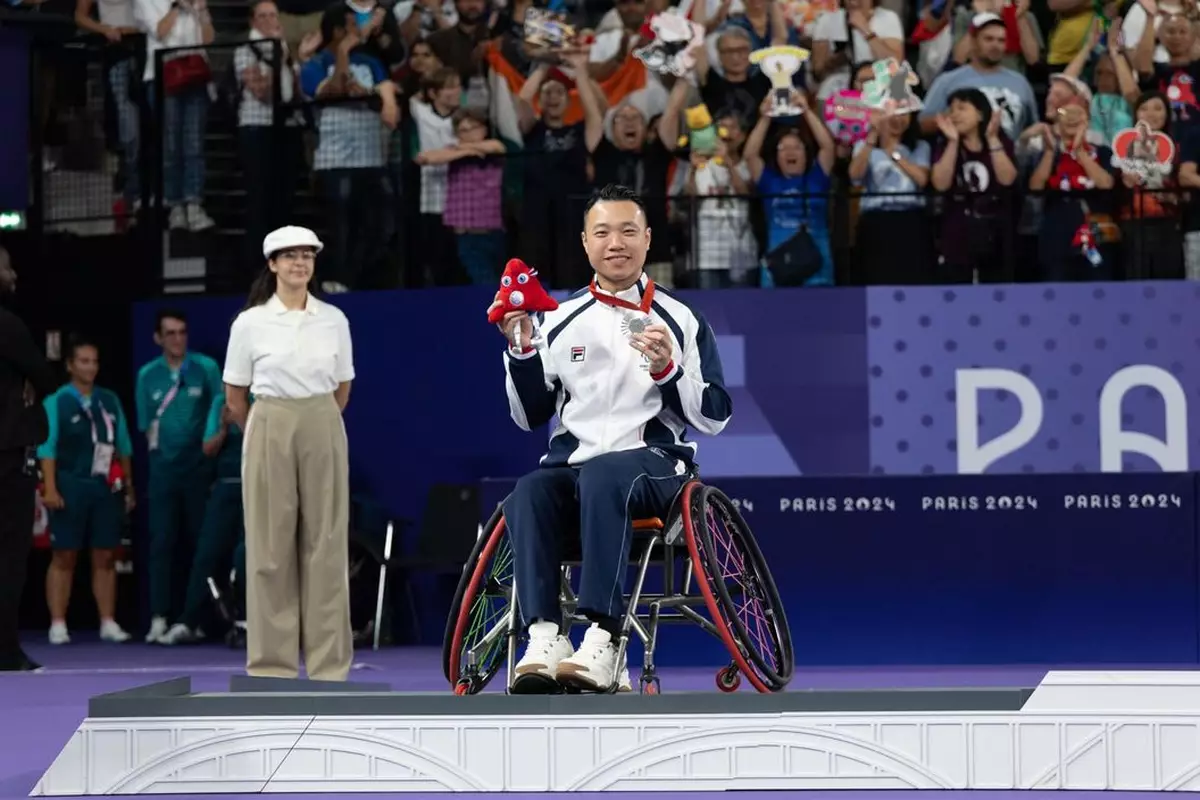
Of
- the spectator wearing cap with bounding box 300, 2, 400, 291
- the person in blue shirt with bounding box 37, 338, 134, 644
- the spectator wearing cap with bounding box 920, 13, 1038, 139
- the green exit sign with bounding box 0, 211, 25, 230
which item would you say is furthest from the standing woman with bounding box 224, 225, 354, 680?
the green exit sign with bounding box 0, 211, 25, 230

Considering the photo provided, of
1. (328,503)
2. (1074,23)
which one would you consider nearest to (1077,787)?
(328,503)

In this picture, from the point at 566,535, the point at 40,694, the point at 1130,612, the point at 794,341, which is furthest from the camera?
the point at 794,341

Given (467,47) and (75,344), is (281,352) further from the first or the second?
(75,344)

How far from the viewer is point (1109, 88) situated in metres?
11.3

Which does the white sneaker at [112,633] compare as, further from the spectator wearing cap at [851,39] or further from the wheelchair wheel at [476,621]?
the wheelchair wheel at [476,621]

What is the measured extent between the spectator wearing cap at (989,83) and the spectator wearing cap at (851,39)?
13.3 inches

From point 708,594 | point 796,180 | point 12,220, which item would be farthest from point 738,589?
point 12,220

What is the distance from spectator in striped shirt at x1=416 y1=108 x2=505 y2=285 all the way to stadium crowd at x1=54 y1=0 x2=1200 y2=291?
0.01m

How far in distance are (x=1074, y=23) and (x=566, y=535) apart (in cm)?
692

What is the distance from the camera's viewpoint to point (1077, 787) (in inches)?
192

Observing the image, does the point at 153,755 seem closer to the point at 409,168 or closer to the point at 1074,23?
the point at 409,168

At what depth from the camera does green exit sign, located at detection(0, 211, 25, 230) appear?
1346 cm

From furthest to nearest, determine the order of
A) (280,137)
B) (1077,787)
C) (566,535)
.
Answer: (280,137), (566,535), (1077,787)

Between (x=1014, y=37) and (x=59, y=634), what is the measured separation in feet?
21.8
